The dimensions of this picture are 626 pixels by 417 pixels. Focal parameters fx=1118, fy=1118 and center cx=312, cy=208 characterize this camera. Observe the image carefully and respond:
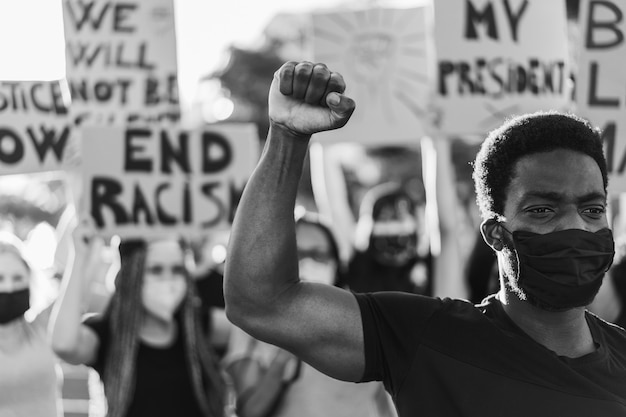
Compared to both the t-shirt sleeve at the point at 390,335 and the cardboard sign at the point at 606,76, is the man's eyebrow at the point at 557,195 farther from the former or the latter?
the cardboard sign at the point at 606,76

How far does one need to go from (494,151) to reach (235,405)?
9.21 ft

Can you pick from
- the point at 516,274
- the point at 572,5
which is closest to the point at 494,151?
the point at 516,274

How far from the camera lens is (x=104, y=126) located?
579 centimetres

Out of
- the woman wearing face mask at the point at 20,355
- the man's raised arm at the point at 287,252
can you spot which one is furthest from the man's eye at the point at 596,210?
the woman wearing face mask at the point at 20,355

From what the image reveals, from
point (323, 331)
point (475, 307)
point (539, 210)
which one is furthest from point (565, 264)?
point (323, 331)

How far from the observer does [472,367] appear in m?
2.39

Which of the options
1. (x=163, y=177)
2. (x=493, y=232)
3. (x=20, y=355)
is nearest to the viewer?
(x=493, y=232)

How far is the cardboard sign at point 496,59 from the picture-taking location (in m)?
5.95

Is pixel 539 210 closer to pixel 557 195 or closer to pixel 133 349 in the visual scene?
pixel 557 195

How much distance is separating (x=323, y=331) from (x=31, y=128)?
411 cm

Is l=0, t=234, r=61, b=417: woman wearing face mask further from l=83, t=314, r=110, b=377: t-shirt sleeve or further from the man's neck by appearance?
the man's neck

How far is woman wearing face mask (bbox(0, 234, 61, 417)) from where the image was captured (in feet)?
16.4

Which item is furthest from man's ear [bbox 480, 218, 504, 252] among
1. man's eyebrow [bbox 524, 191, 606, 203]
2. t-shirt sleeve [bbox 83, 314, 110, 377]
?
t-shirt sleeve [bbox 83, 314, 110, 377]

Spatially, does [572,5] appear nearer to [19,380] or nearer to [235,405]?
[235,405]
